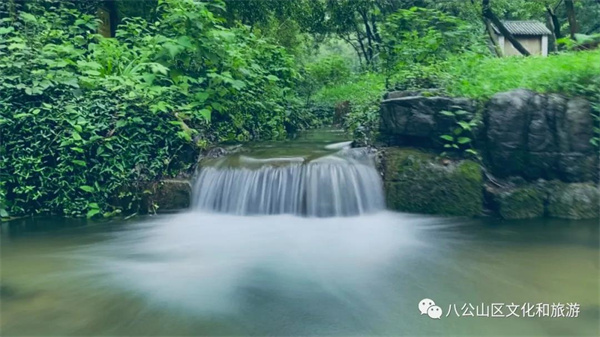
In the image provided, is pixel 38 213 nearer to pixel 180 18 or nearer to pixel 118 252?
pixel 118 252

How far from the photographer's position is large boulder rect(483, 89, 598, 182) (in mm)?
7145

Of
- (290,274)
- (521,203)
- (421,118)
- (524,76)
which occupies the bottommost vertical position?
(290,274)

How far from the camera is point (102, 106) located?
8.05 m

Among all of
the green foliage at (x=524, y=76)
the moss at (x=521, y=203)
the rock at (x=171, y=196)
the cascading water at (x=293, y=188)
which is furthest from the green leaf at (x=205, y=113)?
the moss at (x=521, y=203)

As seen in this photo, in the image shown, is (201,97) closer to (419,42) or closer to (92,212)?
(92,212)

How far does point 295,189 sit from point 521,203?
3.34 metres

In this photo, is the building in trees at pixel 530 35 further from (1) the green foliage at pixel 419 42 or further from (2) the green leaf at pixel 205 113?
(2) the green leaf at pixel 205 113

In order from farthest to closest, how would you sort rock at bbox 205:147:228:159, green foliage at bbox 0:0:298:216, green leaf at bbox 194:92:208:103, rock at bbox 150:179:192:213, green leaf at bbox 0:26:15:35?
green leaf at bbox 194:92:208:103, rock at bbox 205:147:228:159, green leaf at bbox 0:26:15:35, rock at bbox 150:179:192:213, green foliage at bbox 0:0:298:216

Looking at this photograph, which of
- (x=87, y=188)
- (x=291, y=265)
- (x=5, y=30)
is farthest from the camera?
(x=5, y=30)

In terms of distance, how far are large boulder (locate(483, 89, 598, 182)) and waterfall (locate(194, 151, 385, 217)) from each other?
1943mm

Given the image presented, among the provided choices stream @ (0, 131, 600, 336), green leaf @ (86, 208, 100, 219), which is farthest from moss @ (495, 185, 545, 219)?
green leaf @ (86, 208, 100, 219)

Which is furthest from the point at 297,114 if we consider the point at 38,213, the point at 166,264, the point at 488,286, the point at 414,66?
→ the point at 488,286

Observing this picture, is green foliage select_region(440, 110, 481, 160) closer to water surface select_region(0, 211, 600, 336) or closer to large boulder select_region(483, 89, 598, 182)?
large boulder select_region(483, 89, 598, 182)

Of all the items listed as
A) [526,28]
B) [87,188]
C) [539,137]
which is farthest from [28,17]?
[526,28]
